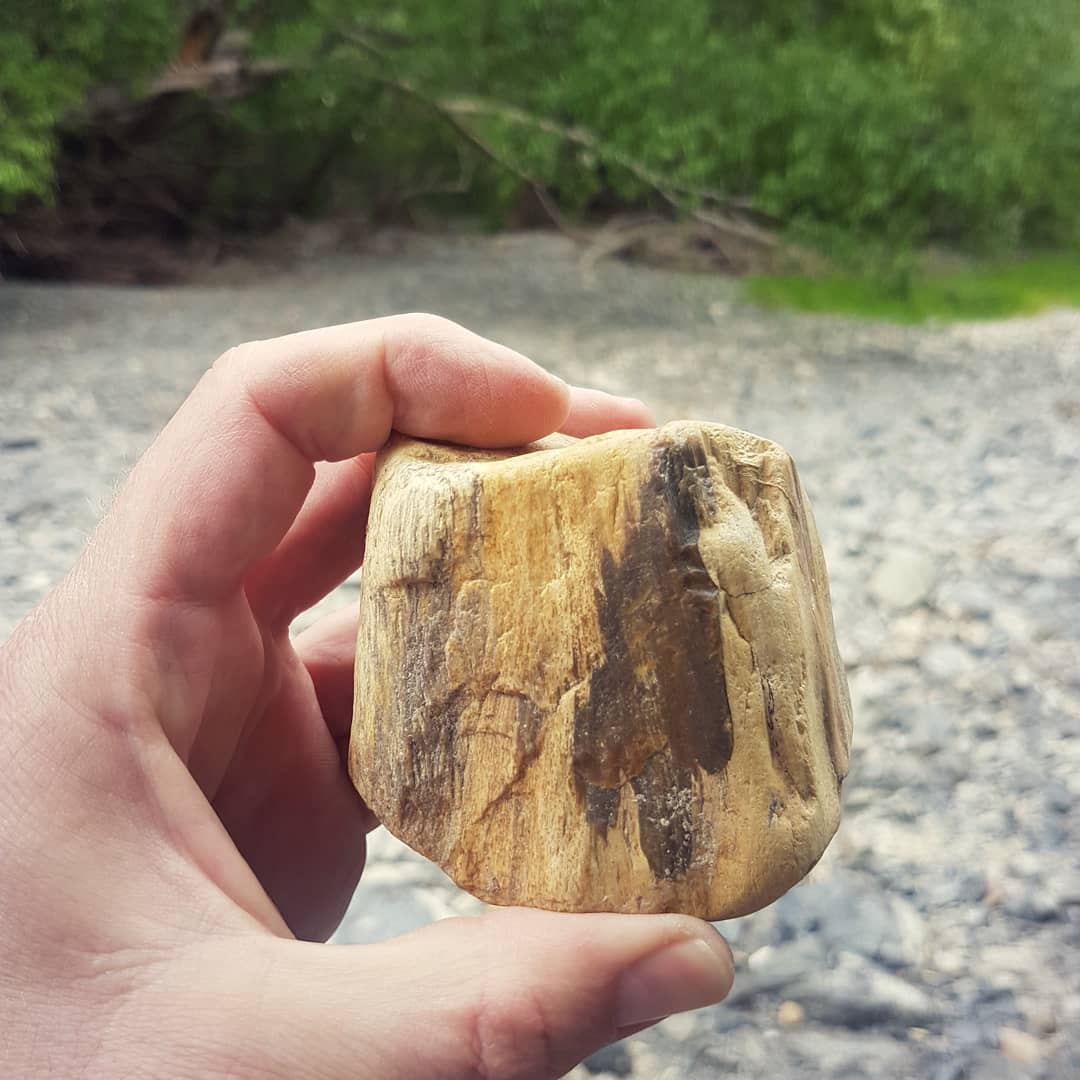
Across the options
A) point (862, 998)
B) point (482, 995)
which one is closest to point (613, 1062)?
point (862, 998)

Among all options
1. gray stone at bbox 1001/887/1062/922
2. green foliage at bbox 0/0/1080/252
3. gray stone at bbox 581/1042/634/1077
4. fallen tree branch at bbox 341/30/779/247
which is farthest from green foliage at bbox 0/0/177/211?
gray stone at bbox 1001/887/1062/922

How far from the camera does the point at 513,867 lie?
38.0 inches

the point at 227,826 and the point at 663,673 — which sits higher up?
the point at 663,673

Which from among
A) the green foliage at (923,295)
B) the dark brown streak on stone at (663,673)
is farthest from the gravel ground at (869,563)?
the dark brown streak on stone at (663,673)

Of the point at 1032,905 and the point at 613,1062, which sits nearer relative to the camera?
the point at 613,1062

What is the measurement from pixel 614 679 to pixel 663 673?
4cm

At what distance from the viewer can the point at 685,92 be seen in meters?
4.51

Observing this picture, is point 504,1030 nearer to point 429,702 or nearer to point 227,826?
point 429,702

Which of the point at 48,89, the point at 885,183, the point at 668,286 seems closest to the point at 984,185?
the point at 885,183

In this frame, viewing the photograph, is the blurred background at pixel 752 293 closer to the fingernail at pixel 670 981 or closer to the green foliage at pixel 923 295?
the green foliage at pixel 923 295

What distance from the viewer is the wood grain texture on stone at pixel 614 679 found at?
0.90m

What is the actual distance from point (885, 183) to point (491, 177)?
82.8 inches

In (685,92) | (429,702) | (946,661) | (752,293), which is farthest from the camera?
(752,293)

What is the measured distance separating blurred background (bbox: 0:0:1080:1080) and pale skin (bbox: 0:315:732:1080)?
2.18 feet
